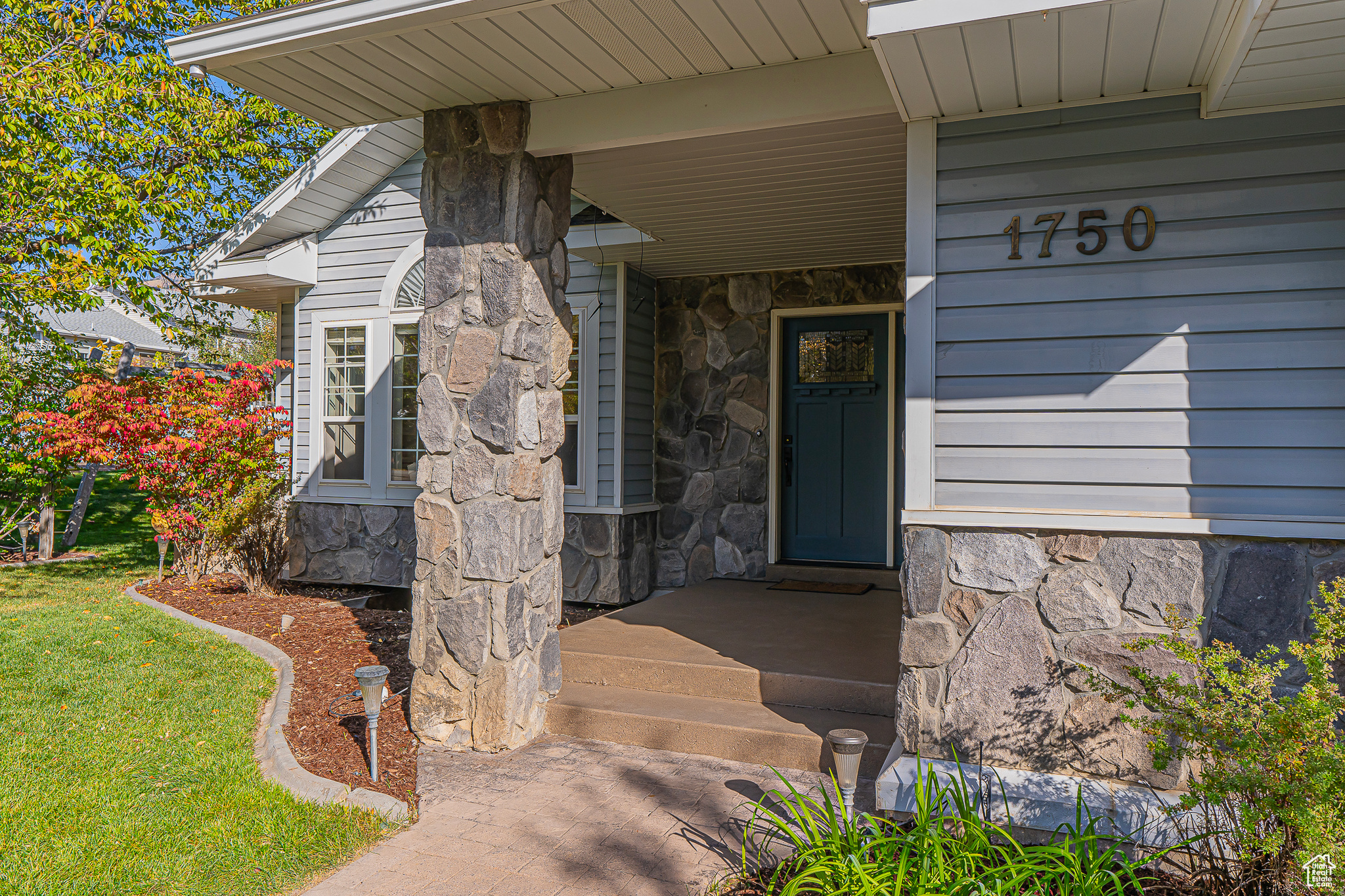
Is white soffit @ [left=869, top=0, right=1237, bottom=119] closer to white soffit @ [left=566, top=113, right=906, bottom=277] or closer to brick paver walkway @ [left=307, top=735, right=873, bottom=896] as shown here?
white soffit @ [left=566, top=113, right=906, bottom=277]

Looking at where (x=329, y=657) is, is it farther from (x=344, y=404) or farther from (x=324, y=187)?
(x=324, y=187)

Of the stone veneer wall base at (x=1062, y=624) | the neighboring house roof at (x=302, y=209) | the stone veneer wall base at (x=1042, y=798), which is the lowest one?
the stone veneer wall base at (x=1042, y=798)

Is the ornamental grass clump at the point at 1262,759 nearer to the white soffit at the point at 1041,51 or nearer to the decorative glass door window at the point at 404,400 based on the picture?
the white soffit at the point at 1041,51

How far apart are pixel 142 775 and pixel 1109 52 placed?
13.8 ft

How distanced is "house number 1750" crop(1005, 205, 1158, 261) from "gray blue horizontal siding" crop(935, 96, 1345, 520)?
0.02 metres

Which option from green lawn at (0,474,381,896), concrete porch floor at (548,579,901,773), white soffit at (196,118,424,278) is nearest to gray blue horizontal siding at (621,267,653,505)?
concrete porch floor at (548,579,901,773)

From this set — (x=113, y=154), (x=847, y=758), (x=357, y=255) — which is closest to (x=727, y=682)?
(x=847, y=758)

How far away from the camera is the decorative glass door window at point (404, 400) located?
7.10 m

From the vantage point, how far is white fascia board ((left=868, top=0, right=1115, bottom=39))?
2.26 meters

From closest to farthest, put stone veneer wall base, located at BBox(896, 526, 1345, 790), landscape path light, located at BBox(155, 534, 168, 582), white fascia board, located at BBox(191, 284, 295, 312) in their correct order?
stone veneer wall base, located at BBox(896, 526, 1345, 790) < landscape path light, located at BBox(155, 534, 168, 582) < white fascia board, located at BBox(191, 284, 295, 312)

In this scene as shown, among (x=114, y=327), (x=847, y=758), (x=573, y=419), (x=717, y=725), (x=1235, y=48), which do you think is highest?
(x=114, y=327)

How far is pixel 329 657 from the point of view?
16.1ft

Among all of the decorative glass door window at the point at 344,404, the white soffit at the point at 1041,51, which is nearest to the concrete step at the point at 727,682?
the white soffit at the point at 1041,51

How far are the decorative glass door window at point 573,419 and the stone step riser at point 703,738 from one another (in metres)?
2.89
